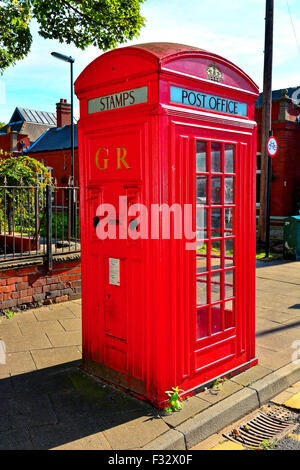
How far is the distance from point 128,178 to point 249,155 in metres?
1.35

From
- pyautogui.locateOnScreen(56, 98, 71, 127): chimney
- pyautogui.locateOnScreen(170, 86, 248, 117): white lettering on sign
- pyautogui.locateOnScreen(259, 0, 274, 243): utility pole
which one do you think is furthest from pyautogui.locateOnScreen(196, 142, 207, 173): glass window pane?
pyautogui.locateOnScreen(56, 98, 71, 127): chimney

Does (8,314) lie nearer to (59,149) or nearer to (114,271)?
(114,271)

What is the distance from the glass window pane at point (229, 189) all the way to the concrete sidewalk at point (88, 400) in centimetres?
174

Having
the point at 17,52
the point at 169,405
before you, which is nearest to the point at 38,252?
the point at 169,405

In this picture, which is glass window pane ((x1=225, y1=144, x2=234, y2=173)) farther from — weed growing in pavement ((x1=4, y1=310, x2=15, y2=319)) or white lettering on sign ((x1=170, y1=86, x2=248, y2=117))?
weed growing in pavement ((x1=4, y1=310, x2=15, y2=319))

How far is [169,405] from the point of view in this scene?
324 centimetres

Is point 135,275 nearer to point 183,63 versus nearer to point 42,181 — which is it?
point 183,63

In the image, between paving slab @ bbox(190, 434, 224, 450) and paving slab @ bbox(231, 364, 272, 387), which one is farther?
paving slab @ bbox(231, 364, 272, 387)

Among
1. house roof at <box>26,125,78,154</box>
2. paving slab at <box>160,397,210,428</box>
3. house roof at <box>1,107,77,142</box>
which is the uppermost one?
house roof at <box>1,107,77,142</box>

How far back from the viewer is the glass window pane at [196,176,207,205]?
358cm

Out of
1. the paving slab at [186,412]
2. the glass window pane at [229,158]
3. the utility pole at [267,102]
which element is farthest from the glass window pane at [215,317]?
the utility pole at [267,102]

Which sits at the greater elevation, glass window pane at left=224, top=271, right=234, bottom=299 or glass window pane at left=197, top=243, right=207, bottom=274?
glass window pane at left=197, top=243, right=207, bottom=274

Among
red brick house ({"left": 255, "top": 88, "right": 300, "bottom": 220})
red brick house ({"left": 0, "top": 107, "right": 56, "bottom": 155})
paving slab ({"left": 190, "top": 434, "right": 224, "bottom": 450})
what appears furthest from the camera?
red brick house ({"left": 0, "top": 107, "right": 56, "bottom": 155})

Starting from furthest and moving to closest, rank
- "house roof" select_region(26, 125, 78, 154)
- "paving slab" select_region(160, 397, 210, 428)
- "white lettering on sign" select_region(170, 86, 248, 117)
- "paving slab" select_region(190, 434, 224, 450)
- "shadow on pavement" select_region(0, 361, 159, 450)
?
1. "house roof" select_region(26, 125, 78, 154)
2. "white lettering on sign" select_region(170, 86, 248, 117)
3. "paving slab" select_region(160, 397, 210, 428)
4. "paving slab" select_region(190, 434, 224, 450)
5. "shadow on pavement" select_region(0, 361, 159, 450)
